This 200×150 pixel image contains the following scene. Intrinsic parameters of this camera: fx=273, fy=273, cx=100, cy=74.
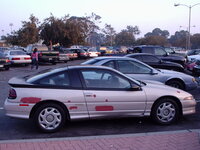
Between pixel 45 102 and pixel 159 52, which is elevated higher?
pixel 159 52

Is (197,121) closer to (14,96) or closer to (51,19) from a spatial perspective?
(14,96)

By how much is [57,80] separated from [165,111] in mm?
2617

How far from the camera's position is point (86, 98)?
5.93m

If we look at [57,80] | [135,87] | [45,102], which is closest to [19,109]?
[45,102]

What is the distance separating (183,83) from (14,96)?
6197mm

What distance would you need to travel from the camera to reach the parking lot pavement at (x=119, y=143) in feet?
16.0

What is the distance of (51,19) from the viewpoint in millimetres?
42469

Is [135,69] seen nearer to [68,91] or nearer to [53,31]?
[68,91]

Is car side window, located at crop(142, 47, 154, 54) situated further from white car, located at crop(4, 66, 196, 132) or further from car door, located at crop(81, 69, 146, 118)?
car door, located at crop(81, 69, 146, 118)

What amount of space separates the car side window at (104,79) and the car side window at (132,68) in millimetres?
2998

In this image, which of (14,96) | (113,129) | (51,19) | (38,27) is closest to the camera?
(14,96)

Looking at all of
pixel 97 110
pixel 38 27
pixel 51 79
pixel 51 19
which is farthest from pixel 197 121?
pixel 38 27

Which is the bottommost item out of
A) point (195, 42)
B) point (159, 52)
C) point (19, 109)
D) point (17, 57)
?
point (19, 109)

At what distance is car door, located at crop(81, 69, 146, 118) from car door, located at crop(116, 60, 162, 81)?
299 cm
